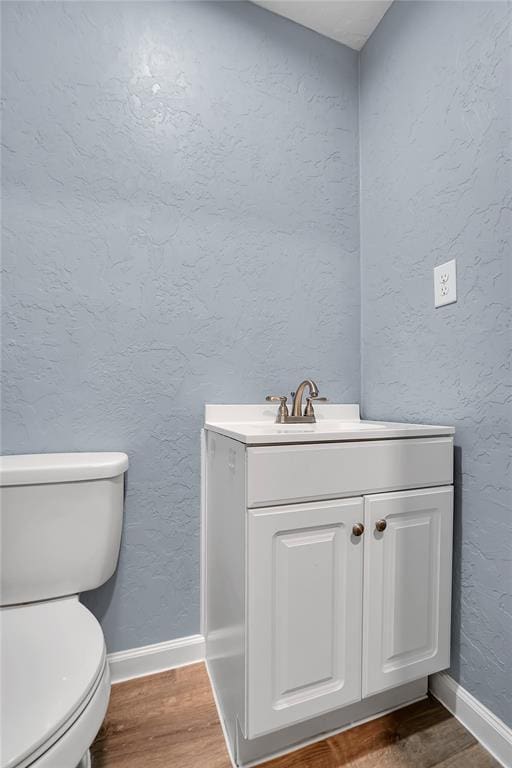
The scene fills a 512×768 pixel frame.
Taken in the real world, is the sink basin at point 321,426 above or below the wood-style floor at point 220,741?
above

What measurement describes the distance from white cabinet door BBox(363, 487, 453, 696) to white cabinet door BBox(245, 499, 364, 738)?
0.13 feet

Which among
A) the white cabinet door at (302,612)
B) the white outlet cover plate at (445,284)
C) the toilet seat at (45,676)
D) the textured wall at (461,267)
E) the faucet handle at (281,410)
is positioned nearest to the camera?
the toilet seat at (45,676)

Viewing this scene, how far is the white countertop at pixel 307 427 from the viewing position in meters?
0.83

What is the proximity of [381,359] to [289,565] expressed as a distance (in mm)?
820

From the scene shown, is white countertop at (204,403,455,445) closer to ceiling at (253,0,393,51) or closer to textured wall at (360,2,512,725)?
textured wall at (360,2,512,725)

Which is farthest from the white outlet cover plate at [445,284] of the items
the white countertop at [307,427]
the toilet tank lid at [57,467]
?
the toilet tank lid at [57,467]

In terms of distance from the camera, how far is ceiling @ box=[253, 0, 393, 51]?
1.29 m

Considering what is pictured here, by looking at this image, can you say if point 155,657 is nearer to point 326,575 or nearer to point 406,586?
point 326,575

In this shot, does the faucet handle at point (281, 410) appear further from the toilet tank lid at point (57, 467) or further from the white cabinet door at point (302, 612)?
the toilet tank lid at point (57, 467)

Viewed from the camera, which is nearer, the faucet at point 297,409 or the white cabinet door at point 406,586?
the white cabinet door at point 406,586

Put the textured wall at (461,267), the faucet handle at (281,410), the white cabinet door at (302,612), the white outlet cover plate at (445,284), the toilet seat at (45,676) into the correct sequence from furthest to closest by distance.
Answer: the faucet handle at (281,410), the white outlet cover plate at (445,284), the textured wall at (461,267), the white cabinet door at (302,612), the toilet seat at (45,676)

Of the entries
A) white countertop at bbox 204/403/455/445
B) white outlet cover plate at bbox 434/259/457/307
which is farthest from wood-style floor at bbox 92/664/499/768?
white outlet cover plate at bbox 434/259/457/307

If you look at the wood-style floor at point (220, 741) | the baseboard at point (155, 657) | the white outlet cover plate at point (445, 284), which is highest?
the white outlet cover plate at point (445, 284)

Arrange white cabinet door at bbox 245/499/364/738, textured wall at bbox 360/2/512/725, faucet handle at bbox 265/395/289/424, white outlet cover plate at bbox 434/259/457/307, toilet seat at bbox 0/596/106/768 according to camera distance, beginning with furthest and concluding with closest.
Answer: faucet handle at bbox 265/395/289/424 < white outlet cover plate at bbox 434/259/457/307 < textured wall at bbox 360/2/512/725 < white cabinet door at bbox 245/499/364/738 < toilet seat at bbox 0/596/106/768
